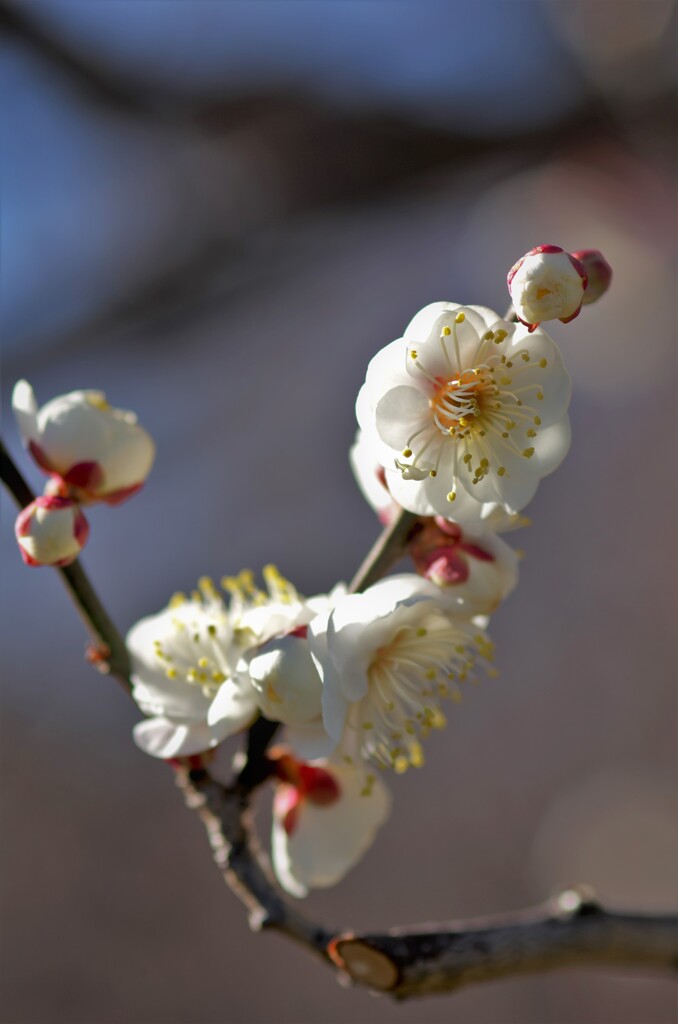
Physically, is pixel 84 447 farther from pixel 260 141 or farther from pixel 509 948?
pixel 260 141

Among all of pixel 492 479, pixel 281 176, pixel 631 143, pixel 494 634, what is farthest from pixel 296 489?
pixel 492 479

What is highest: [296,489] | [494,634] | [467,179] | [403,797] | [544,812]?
[467,179]

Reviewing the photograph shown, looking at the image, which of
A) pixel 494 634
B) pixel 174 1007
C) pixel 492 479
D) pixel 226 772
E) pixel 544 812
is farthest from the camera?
pixel 494 634

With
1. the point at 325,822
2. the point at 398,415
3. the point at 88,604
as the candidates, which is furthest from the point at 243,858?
the point at 398,415

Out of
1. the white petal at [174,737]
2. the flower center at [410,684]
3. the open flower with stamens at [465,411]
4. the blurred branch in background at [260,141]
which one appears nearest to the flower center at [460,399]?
the open flower with stamens at [465,411]

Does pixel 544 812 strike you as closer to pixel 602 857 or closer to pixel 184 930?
pixel 602 857

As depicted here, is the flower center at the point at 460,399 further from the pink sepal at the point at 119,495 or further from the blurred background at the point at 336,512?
the blurred background at the point at 336,512
